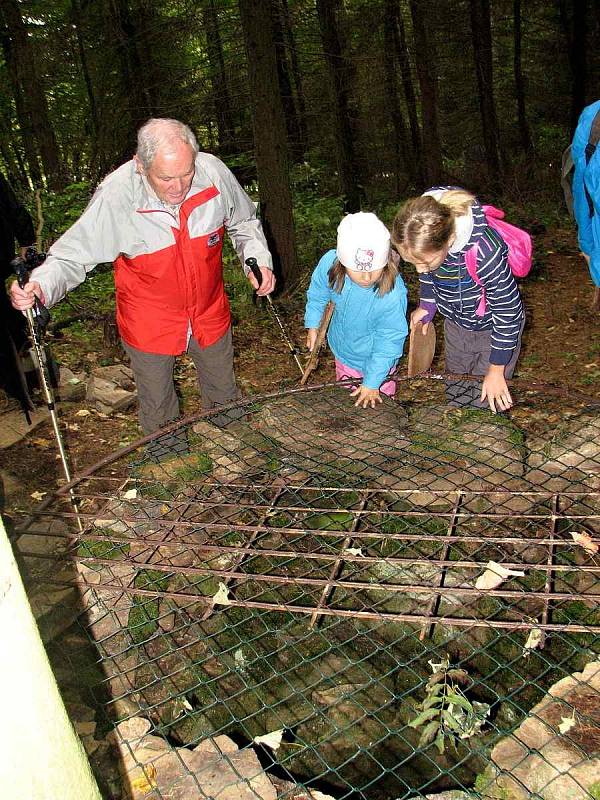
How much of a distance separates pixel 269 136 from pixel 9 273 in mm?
3410

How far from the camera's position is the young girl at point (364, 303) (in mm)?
2779

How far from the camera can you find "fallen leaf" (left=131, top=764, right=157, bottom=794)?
1.77 m

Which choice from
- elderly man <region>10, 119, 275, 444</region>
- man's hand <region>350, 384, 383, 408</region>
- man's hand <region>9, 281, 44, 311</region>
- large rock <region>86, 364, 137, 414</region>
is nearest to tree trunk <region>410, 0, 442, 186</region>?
large rock <region>86, 364, 137, 414</region>

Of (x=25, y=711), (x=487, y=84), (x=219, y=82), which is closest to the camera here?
(x=25, y=711)

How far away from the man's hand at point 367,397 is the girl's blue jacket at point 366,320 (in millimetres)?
31

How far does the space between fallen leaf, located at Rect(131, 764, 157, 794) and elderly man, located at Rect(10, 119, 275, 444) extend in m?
1.90

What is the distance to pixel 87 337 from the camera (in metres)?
6.37

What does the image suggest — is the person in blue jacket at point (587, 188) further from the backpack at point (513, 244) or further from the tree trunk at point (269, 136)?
the tree trunk at point (269, 136)

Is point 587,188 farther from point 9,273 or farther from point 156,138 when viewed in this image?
point 9,273

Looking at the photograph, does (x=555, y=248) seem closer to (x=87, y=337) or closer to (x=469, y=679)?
(x=87, y=337)

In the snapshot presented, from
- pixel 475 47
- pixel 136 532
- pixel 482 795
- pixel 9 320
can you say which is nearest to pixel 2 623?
pixel 482 795

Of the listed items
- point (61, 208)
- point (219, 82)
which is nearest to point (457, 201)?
point (219, 82)

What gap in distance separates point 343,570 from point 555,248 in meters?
7.14

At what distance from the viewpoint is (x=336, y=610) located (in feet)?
6.86
